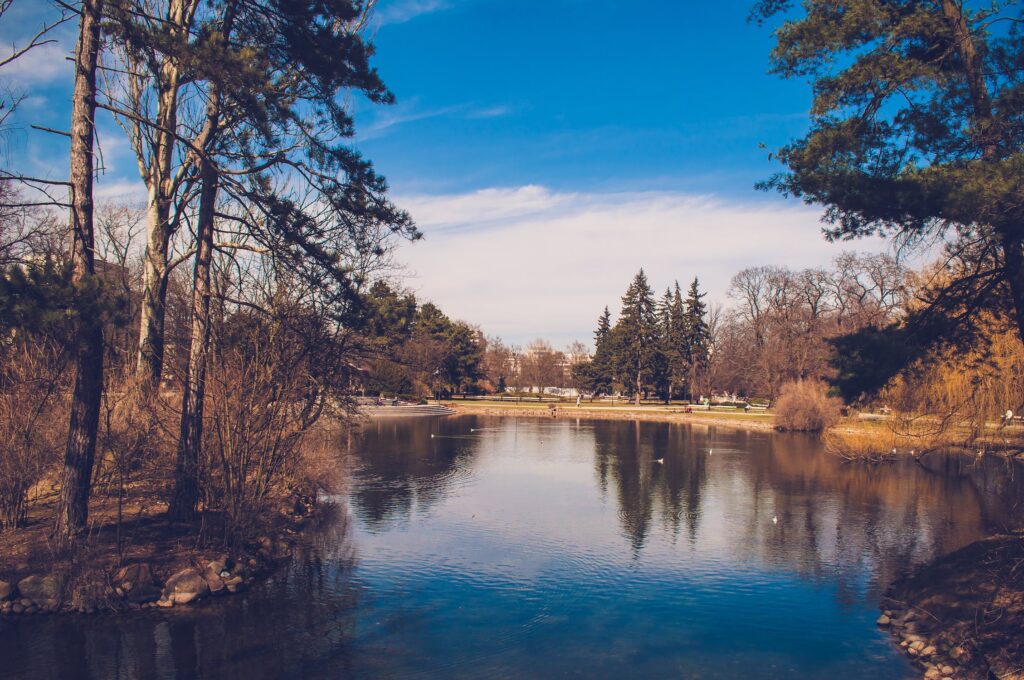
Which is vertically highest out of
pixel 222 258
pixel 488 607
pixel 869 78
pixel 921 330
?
pixel 869 78

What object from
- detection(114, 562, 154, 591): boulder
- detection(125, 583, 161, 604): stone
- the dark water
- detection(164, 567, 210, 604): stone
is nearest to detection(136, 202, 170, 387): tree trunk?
detection(114, 562, 154, 591): boulder

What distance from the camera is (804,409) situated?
45.2 metres

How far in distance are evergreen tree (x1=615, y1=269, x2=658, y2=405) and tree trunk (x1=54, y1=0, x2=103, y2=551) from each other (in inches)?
2512

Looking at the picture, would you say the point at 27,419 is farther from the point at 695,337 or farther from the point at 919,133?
the point at 695,337

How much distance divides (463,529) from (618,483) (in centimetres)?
959

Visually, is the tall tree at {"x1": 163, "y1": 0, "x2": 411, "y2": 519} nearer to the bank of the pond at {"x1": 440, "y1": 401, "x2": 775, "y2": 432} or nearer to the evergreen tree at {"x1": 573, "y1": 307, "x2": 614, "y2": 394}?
the bank of the pond at {"x1": 440, "y1": 401, "x2": 775, "y2": 432}

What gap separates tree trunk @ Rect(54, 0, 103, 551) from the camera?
1111 cm

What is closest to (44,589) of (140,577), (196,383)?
(140,577)

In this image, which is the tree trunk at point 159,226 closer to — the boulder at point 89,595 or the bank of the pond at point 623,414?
the boulder at point 89,595

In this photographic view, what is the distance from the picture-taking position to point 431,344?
223 feet

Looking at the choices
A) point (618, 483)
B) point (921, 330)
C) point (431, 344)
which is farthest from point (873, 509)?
point (431, 344)

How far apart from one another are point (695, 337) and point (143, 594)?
64.9 m

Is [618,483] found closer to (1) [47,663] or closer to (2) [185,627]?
(2) [185,627]

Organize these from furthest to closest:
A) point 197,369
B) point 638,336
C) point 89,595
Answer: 1. point 638,336
2. point 197,369
3. point 89,595
